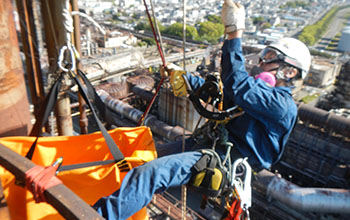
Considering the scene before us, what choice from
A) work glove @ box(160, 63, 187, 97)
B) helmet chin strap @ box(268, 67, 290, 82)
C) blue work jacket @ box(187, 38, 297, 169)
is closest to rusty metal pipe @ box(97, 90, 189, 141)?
work glove @ box(160, 63, 187, 97)

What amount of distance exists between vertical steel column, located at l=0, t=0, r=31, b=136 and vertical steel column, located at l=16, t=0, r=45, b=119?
4.28ft

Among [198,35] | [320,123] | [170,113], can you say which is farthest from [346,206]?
[198,35]

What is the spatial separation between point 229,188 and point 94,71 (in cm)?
981

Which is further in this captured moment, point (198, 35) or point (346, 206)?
point (198, 35)

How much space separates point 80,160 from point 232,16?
97.1 inches

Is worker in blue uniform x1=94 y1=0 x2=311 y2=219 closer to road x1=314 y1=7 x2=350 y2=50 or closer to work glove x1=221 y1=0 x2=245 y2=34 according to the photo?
work glove x1=221 y1=0 x2=245 y2=34

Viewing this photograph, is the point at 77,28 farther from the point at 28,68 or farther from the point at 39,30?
the point at 28,68

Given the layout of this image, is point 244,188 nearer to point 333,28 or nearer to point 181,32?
point 181,32

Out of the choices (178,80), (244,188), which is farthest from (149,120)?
(244,188)

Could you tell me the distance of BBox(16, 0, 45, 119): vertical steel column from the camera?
4043 millimetres

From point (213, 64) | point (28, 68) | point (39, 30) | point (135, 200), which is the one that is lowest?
point (213, 64)

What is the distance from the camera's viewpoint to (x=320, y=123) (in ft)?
43.6

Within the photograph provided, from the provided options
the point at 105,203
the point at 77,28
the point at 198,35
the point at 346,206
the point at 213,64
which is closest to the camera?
the point at 105,203

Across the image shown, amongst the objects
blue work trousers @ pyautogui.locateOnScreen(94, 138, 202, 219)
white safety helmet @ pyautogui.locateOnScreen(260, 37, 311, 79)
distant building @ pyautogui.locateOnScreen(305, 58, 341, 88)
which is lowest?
distant building @ pyautogui.locateOnScreen(305, 58, 341, 88)
